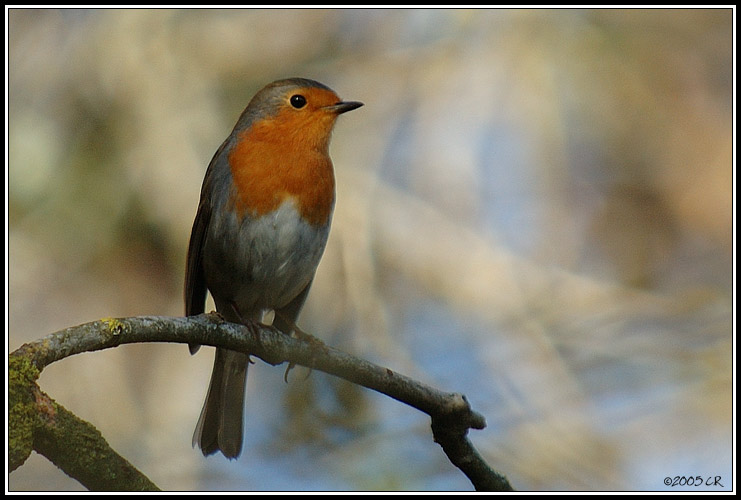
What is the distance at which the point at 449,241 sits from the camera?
6188mm

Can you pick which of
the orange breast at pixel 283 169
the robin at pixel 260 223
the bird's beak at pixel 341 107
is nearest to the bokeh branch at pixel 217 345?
the robin at pixel 260 223

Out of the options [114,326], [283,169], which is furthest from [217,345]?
[283,169]

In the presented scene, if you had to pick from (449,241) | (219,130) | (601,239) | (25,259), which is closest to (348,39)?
(219,130)

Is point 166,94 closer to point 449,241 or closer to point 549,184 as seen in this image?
point 449,241

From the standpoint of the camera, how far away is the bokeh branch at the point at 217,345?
8.13 feet

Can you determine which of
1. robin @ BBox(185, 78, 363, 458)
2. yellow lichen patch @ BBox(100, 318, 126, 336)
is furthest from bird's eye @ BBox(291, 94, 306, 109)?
yellow lichen patch @ BBox(100, 318, 126, 336)

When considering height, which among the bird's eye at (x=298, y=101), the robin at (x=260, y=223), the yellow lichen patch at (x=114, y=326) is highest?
the bird's eye at (x=298, y=101)

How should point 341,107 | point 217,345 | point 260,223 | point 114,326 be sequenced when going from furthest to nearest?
point 341,107 → point 260,223 → point 217,345 → point 114,326

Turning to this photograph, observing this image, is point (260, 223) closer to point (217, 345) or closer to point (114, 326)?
point (217, 345)

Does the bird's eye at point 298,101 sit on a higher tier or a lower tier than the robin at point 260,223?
higher

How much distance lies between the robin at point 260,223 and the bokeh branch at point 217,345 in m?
0.54

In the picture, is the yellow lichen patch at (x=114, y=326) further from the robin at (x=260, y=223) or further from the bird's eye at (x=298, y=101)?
the bird's eye at (x=298, y=101)

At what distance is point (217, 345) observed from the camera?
10.7ft

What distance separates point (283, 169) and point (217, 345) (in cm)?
146
